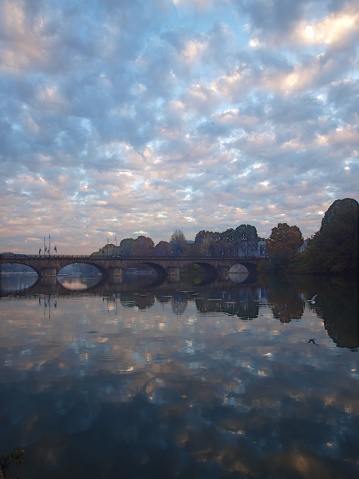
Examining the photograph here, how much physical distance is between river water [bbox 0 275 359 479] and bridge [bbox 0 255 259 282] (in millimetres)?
90743

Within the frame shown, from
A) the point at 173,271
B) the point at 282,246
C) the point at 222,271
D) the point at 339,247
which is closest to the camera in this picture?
the point at 339,247

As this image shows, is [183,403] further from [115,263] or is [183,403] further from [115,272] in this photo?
[115,263]

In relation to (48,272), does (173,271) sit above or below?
below

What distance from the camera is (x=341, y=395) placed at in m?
12.4

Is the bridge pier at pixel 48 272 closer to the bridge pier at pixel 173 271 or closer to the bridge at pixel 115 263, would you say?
the bridge at pixel 115 263

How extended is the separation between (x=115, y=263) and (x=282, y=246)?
185 ft

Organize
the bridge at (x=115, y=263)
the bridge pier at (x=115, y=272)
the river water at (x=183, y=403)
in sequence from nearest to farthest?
the river water at (x=183, y=403) → the bridge at (x=115, y=263) → the bridge pier at (x=115, y=272)

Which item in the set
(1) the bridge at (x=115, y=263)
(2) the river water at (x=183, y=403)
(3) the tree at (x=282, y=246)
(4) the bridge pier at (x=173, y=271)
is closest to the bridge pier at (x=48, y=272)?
(1) the bridge at (x=115, y=263)

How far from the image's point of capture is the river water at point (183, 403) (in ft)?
28.1

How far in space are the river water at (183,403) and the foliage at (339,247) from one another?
Result: 62.1m

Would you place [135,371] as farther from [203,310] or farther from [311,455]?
[203,310]

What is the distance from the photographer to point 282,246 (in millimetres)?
125000

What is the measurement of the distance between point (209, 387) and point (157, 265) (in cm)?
11711

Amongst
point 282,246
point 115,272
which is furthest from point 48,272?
point 282,246
